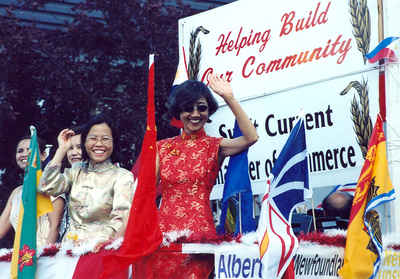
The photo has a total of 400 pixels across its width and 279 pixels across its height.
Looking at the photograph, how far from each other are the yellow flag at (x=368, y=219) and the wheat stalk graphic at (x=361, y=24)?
1.34 metres

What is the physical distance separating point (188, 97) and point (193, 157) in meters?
0.37

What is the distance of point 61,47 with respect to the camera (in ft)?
26.6

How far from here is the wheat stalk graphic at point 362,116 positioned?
16.1ft

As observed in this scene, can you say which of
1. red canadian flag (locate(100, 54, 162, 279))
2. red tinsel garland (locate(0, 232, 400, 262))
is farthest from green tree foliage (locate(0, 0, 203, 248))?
red tinsel garland (locate(0, 232, 400, 262))

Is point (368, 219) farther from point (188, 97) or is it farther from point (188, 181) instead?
point (188, 97)

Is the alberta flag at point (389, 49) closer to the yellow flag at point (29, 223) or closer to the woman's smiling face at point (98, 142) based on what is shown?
the woman's smiling face at point (98, 142)

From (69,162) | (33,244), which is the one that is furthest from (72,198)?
(69,162)

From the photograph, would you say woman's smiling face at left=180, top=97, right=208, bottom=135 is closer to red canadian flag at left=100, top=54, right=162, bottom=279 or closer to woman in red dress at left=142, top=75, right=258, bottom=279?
woman in red dress at left=142, top=75, right=258, bottom=279

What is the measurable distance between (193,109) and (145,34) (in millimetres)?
3971

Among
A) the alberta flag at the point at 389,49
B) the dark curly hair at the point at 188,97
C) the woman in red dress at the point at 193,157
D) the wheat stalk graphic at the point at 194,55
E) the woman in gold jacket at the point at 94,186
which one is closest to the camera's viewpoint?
the woman in red dress at the point at 193,157

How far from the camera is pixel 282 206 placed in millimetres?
3717

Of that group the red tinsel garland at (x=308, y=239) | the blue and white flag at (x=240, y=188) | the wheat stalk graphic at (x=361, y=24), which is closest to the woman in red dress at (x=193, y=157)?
the red tinsel garland at (x=308, y=239)

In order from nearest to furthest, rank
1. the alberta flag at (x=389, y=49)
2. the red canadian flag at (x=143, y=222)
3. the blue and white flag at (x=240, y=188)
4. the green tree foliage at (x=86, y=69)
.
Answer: the red canadian flag at (x=143, y=222) → the alberta flag at (x=389, y=49) → the blue and white flag at (x=240, y=188) → the green tree foliage at (x=86, y=69)

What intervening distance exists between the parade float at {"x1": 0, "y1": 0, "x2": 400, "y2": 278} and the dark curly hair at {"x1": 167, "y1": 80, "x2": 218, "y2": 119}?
731mm
